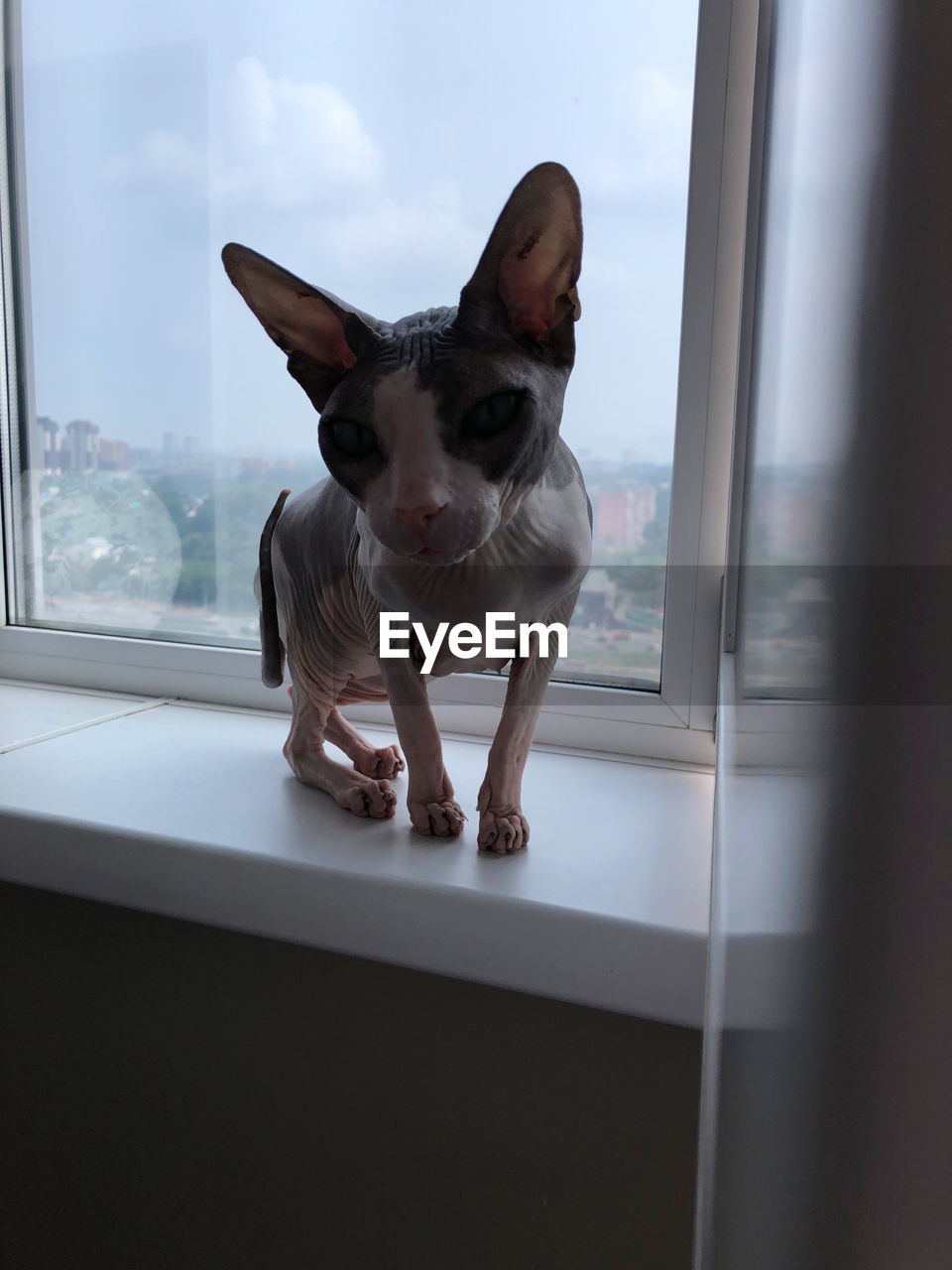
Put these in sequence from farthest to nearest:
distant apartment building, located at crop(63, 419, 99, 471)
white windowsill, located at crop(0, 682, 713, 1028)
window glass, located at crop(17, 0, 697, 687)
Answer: distant apartment building, located at crop(63, 419, 99, 471) → window glass, located at crop(17, 0, 697, 687) → white windowsill, located at crop(0, 682, 713, 1028)

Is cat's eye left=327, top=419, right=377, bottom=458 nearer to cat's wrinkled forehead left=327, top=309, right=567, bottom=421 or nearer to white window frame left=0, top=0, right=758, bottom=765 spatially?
cat's wrinkled forehead left=327, top=309, right=567, bottom=421

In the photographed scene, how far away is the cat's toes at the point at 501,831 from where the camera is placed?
68 cm

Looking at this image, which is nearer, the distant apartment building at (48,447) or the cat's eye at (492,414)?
the cat's eye at (492,414)

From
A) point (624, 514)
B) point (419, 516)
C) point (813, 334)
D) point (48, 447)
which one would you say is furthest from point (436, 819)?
point (48, 447)

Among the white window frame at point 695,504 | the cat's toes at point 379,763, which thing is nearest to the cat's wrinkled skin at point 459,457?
the cat's toes at point 379,763

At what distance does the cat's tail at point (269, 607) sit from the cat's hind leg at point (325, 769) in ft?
0.09

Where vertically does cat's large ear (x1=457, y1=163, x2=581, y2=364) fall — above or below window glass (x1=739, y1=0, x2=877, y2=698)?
above

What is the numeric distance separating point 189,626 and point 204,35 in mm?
654

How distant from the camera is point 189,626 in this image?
1156 mm

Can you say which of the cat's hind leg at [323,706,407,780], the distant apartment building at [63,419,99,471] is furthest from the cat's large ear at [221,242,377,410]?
the distant apartment building at [63,419,99,471]

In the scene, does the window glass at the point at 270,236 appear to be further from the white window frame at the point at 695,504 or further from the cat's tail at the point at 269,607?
the cat's tail at the point at 269,607

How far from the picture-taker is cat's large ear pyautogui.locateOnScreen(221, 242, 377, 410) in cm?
54

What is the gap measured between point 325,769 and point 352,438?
0.36 meters

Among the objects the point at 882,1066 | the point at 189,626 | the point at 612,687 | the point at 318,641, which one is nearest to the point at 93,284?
the point at 189,626
